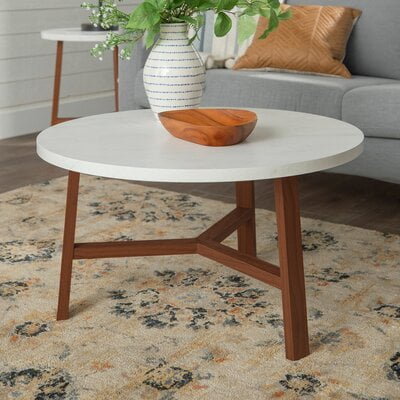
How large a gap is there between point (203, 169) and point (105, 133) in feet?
1.45

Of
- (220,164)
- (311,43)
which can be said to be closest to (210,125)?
(220,164)

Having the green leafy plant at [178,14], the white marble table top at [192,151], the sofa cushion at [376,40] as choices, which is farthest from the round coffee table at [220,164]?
the sofa cushion at [376,40]

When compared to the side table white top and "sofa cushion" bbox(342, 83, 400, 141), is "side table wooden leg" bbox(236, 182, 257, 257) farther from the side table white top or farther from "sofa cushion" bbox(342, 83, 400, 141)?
the side table white top

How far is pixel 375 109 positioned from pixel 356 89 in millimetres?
126

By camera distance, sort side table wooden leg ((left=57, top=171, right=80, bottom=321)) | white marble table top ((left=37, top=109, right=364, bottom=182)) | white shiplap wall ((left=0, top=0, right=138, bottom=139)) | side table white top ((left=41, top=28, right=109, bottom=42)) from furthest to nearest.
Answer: white shiplap wall ((left=0, top=0, right=138, bottom=139)) → side table white top ((left=41, top=28, right=109, bottom=42)) → side table wooden leg ((left=57, top=171, right=80, bottom=321)) → white marble table top ((left=37, top=109, right=364, bottom=182))

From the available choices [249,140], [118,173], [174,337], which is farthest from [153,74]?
[174,337]

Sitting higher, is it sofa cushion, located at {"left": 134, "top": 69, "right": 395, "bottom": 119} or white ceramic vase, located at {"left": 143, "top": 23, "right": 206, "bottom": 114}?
white ceramic vase, located at {"left": 143, "top": 23, "right": 206, "bottom": 114}

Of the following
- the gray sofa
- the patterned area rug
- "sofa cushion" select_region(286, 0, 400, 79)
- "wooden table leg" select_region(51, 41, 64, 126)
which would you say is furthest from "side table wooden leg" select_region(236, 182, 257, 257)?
"wooden table leg" select_region(51, 41, 64, 126)

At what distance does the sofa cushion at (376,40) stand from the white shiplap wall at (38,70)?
5.46ft

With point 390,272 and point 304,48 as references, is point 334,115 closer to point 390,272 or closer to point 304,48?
point 304,48

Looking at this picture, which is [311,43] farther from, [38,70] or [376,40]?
[38,70]

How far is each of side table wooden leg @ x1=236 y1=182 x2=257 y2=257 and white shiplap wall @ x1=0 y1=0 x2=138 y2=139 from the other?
2123mm

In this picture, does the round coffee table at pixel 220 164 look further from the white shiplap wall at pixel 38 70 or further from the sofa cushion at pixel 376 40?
the white shiplap wall at pixel 38 70

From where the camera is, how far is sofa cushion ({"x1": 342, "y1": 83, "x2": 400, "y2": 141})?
8.86ft
